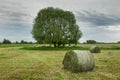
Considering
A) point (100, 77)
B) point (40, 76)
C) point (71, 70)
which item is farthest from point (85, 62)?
point (40, 76)

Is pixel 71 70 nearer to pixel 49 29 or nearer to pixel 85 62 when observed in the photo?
pixel 85 62

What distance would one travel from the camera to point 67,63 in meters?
15.6

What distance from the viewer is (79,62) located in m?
14.4

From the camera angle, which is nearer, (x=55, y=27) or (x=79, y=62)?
(x=79, y=62)

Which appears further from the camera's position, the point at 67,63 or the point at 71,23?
the point at 71,23

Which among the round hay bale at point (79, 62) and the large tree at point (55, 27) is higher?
the large tree at point (55, 27)

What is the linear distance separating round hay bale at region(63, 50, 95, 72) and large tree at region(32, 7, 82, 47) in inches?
1389

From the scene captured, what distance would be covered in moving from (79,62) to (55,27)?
3775 cm

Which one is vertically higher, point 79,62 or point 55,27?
point 55,27

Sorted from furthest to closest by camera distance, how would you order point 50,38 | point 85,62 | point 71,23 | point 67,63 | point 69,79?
point 71,23
point 50,38
point 67,63
point 85,62
point 69,79

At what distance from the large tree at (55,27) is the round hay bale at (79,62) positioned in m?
35.3

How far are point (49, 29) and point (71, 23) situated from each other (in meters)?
6.52

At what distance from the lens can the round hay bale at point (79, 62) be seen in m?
14.3

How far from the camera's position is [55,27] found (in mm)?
51875
